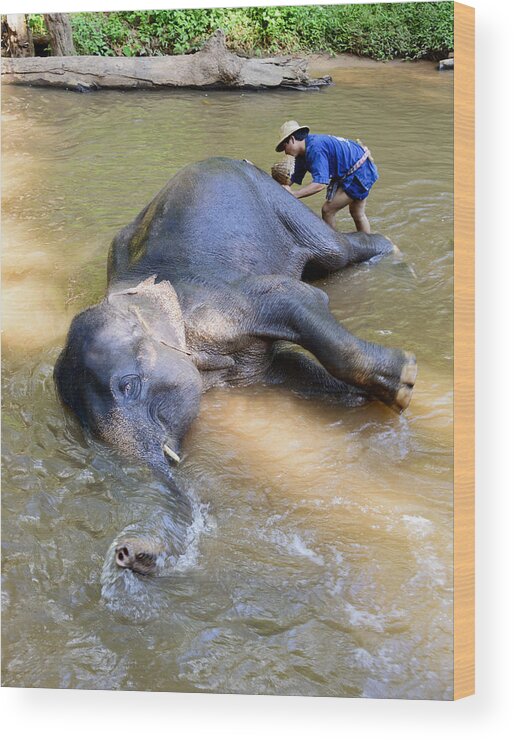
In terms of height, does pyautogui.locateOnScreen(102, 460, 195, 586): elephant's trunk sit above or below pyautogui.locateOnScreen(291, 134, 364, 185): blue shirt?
below

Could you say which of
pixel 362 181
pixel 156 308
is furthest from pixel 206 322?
pixel 362 181

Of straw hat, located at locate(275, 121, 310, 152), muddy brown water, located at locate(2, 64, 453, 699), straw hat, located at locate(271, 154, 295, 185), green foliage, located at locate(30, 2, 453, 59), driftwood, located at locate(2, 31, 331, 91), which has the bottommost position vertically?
muddy brown water, located at locate(2, 64, 453, 699)

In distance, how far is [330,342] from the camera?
324cm

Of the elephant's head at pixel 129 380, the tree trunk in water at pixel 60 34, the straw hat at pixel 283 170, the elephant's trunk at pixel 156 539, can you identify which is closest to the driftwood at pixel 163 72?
the tree trunk in water at pixel 60 34

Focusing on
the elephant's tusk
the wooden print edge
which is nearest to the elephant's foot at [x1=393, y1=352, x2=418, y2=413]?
the wooden print edge

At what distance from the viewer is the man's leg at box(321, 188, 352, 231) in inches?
154

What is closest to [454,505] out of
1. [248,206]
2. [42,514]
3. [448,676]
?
[448,676]

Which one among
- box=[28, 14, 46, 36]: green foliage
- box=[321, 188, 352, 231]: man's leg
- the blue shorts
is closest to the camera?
box=[28, 14, 46, 36]: green foliage

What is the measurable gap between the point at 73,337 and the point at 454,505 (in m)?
1.22

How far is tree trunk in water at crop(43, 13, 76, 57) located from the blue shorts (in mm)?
1133

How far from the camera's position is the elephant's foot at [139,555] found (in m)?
2.53

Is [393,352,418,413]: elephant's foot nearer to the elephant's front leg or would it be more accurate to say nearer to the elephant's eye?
the elephant's front leg

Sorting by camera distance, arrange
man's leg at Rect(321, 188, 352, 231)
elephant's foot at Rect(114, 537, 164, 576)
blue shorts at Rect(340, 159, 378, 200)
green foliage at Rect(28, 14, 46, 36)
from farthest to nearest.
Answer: man's leg at Rect(321, 188, 352, 231) < blue shorts at Rect(340, 159, 378, 200) < green foliage at Rect(28, 14, 46, 36) < elephant's foot at Rect(114, 537, 164, 576)

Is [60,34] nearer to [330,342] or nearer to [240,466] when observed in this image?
[330,342]
